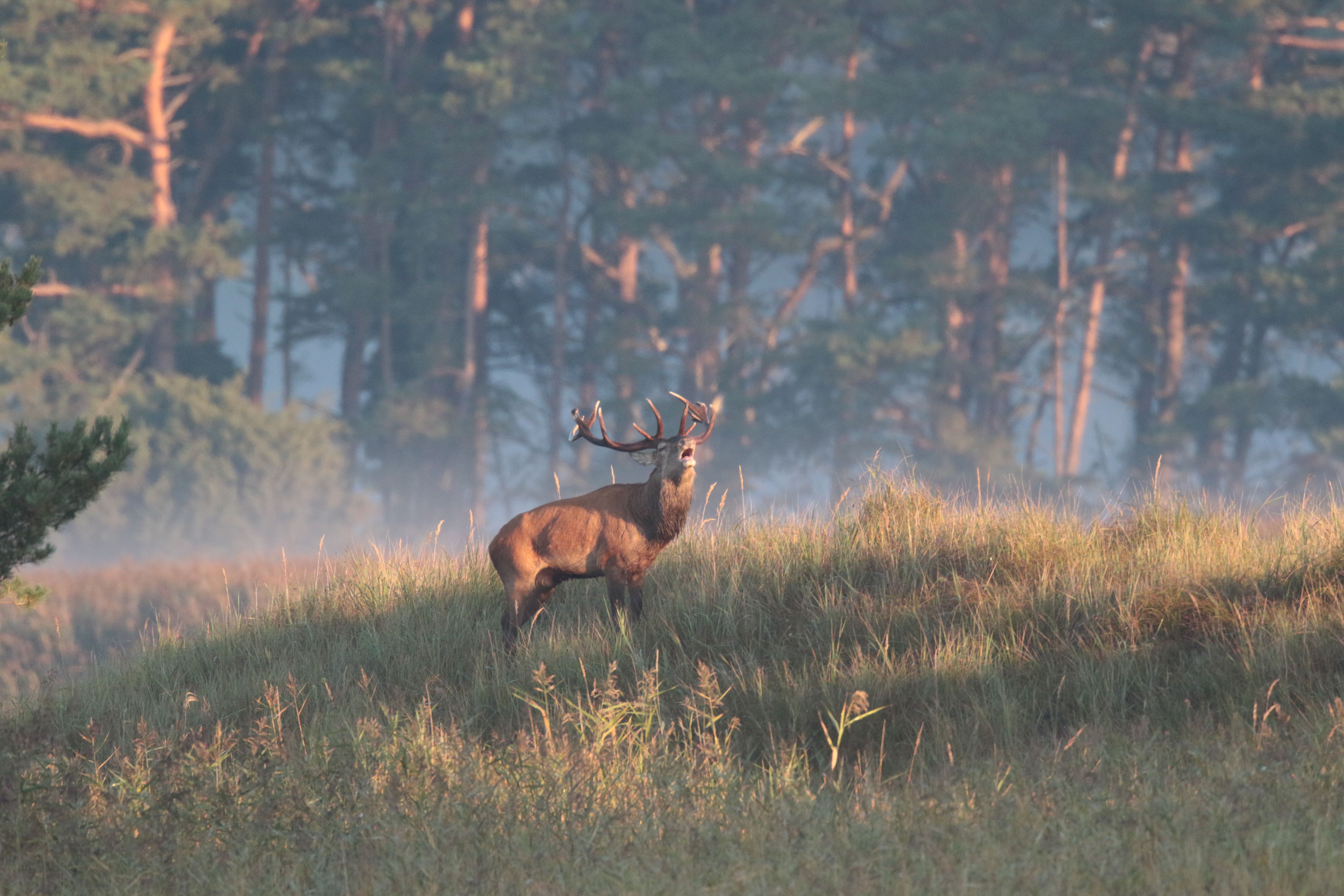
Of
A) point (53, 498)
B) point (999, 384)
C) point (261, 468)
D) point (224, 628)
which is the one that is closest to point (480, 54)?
point (261, 468)

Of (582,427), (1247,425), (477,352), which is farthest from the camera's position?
(477,352)

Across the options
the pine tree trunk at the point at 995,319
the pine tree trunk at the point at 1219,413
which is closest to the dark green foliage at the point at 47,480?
the pine tree trunk at the point at 995,319

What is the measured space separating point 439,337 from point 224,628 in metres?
24.3

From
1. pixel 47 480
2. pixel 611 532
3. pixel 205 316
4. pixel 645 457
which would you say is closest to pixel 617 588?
pixel 611 532

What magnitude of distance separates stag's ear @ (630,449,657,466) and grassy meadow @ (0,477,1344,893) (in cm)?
95

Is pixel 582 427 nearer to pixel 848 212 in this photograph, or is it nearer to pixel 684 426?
pixel 684 426

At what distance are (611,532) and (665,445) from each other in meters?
0.58

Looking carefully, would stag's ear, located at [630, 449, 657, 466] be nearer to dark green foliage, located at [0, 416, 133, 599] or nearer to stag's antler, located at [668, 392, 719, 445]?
stag's antler, located at [668, 392, 719, 445]

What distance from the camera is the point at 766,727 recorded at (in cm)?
705

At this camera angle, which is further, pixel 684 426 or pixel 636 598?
pixel 684 426

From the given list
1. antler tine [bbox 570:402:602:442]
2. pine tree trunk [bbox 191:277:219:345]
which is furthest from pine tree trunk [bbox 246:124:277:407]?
antler tine [bbox 570:402:602:442]

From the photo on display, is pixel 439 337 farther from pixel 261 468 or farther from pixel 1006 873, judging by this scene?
pixel 1006 873

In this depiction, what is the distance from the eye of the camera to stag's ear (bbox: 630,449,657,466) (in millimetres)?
8109

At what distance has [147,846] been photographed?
5.48 meters
